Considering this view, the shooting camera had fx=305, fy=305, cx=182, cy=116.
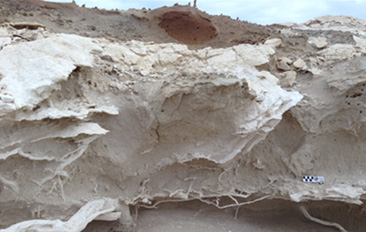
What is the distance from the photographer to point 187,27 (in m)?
4.71

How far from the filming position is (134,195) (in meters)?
3.21

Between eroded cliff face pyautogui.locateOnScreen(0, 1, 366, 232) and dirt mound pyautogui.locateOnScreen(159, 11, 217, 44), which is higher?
dirt mound pyautogui.locateOnScreen(159, 11, 217, 44)

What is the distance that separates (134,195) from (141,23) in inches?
102

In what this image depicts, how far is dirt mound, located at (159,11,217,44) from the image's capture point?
4.52 m

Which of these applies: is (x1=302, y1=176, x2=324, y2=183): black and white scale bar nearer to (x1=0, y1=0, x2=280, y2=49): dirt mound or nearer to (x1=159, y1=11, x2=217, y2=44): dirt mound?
(x1=0, y1=0, x2=280, y2=49): dirt mound

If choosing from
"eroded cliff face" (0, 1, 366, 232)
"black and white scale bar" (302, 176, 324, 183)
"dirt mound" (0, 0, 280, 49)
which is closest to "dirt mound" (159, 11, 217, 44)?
"dirt mound" (0, 0, 280, 49)

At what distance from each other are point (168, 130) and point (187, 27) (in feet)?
7.33

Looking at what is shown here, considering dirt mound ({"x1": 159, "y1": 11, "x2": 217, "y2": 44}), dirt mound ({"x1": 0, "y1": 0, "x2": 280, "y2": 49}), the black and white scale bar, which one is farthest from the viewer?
dirt mound ({"x1": 159, "y1": 11, "x2": 217, "y2": 44})

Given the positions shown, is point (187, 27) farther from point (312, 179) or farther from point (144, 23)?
point (312, 179)

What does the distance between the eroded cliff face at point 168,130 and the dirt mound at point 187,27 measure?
103cm

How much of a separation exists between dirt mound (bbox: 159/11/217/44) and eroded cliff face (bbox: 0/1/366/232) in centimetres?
103

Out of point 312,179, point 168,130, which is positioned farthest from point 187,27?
point 312,179

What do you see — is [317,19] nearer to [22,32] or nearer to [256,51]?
[256,51]

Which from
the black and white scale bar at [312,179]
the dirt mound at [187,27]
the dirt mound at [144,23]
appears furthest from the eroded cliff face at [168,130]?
the dirt mound at [187,27]
